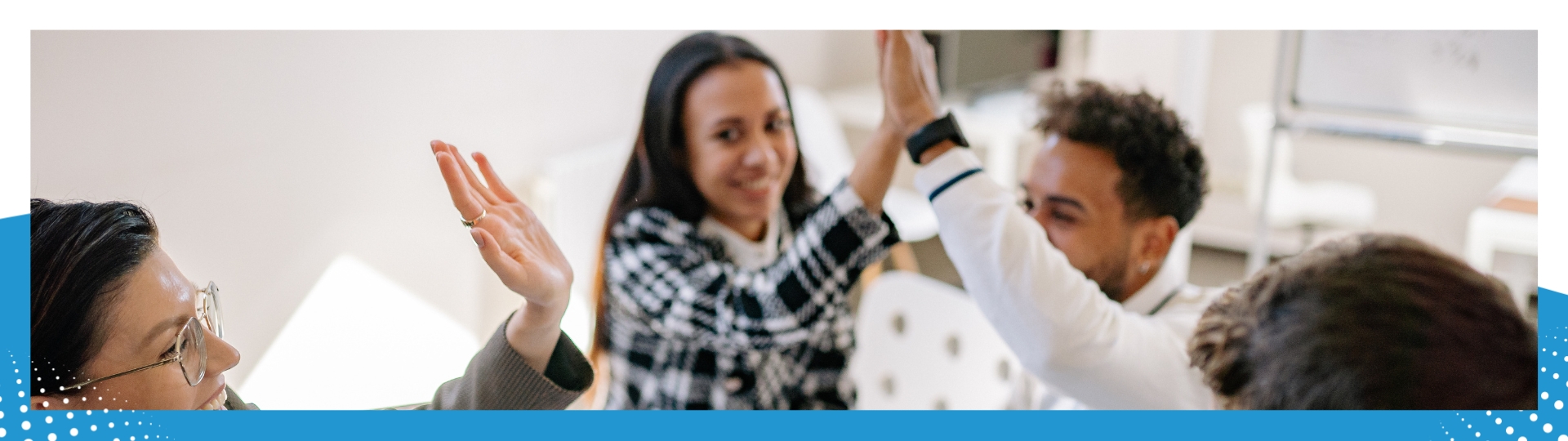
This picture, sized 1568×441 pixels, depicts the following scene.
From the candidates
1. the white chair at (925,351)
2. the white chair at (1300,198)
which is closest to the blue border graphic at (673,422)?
the white chair at (925,351)

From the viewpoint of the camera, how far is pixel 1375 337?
791 mm

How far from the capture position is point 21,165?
94 centimetres

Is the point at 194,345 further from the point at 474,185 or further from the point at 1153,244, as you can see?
the point at 1153,244

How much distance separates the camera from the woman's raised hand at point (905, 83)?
3.37 feet

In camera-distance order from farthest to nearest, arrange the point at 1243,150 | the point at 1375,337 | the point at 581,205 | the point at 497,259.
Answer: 1. the point at 1243,150
2. the point at 581,205
3. the point at 497,259
4. the point at 1375,337

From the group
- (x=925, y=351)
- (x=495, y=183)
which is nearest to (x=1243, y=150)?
(x=925, y=351)

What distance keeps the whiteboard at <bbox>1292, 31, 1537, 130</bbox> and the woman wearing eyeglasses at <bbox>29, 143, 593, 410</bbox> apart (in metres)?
0.97

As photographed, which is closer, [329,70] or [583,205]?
[329,70]

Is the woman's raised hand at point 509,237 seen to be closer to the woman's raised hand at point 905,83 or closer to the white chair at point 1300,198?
the woman's raised hand at point 905,83

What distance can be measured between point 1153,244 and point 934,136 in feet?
1.07
